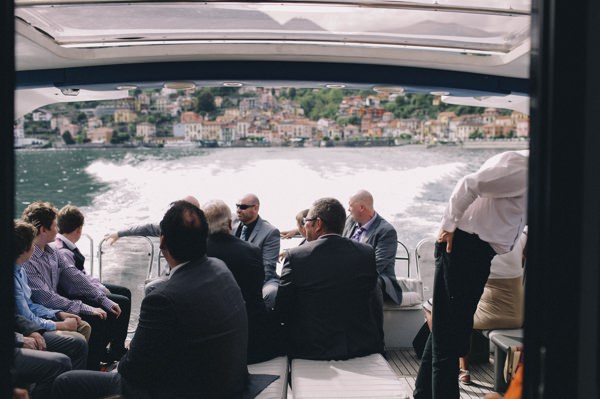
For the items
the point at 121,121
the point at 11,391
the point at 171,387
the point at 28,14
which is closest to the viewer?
the point at 11,391

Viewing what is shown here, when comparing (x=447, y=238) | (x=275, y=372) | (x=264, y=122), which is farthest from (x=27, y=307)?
(x=264, y=122)

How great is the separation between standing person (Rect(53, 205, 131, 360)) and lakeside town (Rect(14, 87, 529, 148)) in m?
9.50

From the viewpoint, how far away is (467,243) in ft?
8.30

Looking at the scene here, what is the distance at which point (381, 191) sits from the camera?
14.6 metres

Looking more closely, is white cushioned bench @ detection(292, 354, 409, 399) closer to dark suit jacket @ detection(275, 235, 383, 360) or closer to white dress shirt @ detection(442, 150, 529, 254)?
dark suit jacket @ detection(275, 235, 383, 360)

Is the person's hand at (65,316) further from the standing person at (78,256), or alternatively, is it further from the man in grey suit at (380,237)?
the man in grey suit at (380,237)

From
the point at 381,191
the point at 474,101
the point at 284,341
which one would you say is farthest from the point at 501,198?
the point at 381,191

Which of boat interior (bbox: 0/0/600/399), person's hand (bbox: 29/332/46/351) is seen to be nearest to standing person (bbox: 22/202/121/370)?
person's hand (bbox: 29/332/46/351)

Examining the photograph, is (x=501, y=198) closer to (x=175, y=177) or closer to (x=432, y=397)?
(x=432, y=397)

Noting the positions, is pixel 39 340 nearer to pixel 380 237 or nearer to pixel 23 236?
pixel 23 236

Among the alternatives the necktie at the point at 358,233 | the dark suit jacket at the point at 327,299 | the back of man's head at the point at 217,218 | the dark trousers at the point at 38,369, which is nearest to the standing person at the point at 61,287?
the dark trousers at the point at 38,369

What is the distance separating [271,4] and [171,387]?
1646mm

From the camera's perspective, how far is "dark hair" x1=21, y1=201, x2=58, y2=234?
3.29m

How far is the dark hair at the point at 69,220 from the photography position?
148 inches
